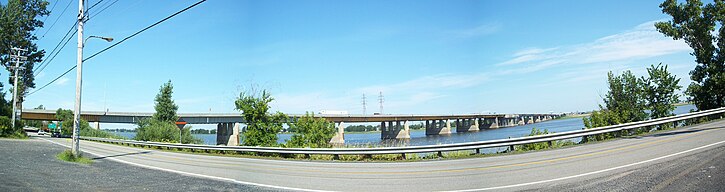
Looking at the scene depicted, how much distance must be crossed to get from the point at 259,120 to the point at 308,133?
12.7 ft

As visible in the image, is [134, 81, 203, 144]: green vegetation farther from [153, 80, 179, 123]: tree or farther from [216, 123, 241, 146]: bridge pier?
[216, 123, 241, 146]: bridge pier

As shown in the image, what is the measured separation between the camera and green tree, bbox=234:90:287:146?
30.9 meters

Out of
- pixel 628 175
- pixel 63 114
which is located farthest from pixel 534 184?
pixel 63 114

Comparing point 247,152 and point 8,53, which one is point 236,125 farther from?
point 247,152

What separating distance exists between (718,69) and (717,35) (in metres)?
3.20

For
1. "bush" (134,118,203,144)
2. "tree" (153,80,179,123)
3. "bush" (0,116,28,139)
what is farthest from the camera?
"tree" (153,80,179,123)

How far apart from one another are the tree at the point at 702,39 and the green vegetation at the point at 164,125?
52.3 metres

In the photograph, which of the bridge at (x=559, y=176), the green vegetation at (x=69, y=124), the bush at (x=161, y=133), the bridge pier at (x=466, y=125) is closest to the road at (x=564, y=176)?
the bridge at (x=559, y=176)

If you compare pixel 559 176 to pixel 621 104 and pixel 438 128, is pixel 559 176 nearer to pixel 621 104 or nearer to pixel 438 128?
pixel 621 104

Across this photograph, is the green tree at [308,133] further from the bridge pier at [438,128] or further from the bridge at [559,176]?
the bridge pier at [438,128]

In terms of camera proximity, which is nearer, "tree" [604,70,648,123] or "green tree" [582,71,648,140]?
"green tree" [582,71,648,140]

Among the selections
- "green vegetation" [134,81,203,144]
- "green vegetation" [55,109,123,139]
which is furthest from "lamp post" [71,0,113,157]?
"green vegetation" [55,109,123,139]

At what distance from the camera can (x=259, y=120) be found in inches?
1238

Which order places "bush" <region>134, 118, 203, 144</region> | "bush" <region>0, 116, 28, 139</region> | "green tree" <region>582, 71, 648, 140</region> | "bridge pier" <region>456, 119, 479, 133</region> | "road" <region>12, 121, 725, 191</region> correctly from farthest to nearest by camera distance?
"bridge pier" <region>456, 119, 479, 133</region> → "bush" <region>134, 118, 203, 144</region> → "bush" <region>0, 116, 28, 139</region> → "green tree" <region>582, 71, 648, 140</region> → "road" <region>12, 121, 725, 191</region>
